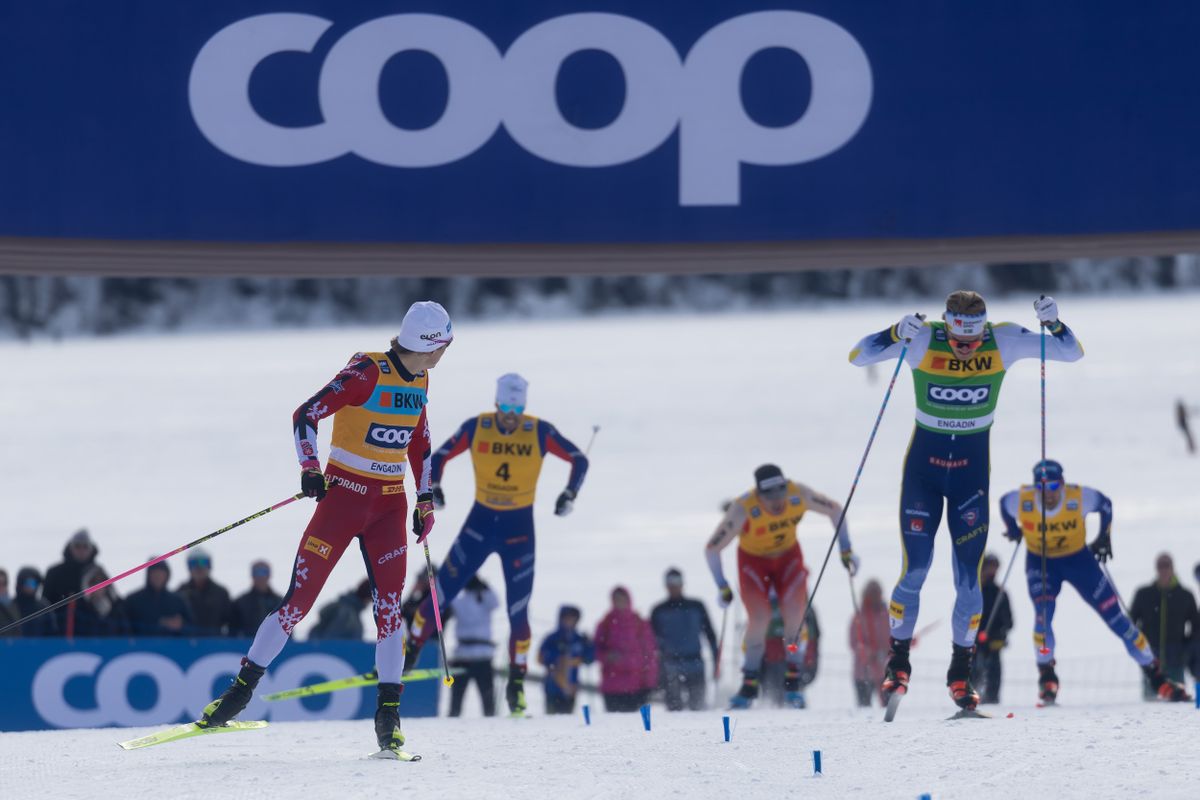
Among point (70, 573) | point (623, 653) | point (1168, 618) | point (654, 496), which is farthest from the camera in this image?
point (654, 496)

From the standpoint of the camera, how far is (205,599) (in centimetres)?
1207

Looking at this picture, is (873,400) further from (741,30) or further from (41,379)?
(741,30)

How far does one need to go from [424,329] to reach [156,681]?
5734mm

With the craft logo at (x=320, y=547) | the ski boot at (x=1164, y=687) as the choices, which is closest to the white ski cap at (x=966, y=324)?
the craft logo at (x=320, y=547)

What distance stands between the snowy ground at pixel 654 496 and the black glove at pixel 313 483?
1109 millimetres

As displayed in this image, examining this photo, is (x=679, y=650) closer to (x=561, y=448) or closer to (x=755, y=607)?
(x=755, y=607)

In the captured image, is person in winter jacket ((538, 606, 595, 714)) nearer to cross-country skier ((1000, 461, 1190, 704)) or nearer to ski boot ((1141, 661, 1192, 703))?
cross-country skier ((1000, 461, 1190, 704))

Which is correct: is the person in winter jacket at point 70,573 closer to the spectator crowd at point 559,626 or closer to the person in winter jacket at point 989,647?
the spectator crowd at point 559,626

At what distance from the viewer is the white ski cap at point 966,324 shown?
26.0 ft

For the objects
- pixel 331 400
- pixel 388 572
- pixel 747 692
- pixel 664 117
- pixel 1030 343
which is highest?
pixel 664 117

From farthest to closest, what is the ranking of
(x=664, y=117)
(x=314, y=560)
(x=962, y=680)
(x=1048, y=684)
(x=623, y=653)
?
(x=623, y=653)
(x=664, y=117)
(x=1048, y=684)
(x=962, y=680)
(x=314, y=560)

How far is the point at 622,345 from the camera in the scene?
39.5 meters

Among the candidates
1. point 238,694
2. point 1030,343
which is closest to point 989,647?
point 1030,343

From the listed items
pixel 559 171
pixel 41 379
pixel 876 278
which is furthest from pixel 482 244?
pixel 876 278
